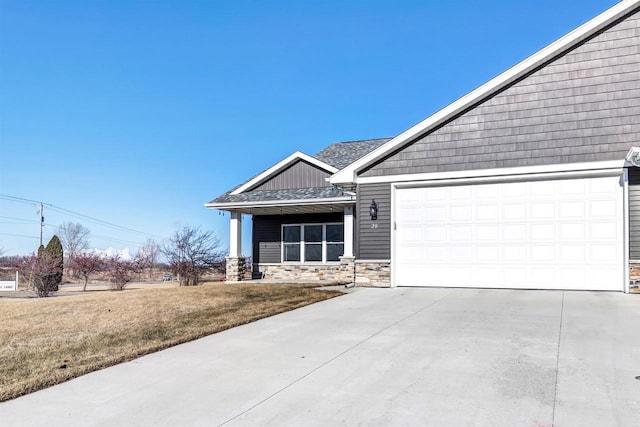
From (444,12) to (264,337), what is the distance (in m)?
11.5

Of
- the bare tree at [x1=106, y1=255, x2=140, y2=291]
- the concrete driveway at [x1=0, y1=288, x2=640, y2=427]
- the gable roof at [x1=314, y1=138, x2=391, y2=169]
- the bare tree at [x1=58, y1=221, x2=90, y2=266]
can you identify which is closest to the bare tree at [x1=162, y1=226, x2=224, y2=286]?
the bare tree at [x1=106, y1=255, x2=140, y2=291]

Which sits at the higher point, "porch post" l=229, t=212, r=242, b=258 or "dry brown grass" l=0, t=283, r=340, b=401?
"porch post" l=229, t=212, r=242, b=258

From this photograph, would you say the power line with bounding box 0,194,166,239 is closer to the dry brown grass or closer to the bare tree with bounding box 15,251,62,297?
the bare tree with bounding box 15,251,62,297

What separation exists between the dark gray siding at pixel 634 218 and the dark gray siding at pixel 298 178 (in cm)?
954

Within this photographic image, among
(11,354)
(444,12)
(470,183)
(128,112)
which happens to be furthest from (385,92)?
(11,354)

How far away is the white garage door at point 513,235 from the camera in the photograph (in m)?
→ 10.0

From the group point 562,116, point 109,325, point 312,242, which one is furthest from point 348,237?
point 109,325

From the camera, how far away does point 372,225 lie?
1206 cm

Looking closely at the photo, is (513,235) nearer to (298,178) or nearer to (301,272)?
(301,272)

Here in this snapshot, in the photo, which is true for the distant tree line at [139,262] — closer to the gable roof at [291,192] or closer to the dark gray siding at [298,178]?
the gable roof at [291,192]

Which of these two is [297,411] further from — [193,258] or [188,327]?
[193,258]

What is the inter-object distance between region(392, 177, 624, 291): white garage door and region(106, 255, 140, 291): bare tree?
53.0 feet

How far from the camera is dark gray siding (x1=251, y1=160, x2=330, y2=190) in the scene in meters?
16.9

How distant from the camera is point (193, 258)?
2067 cm
